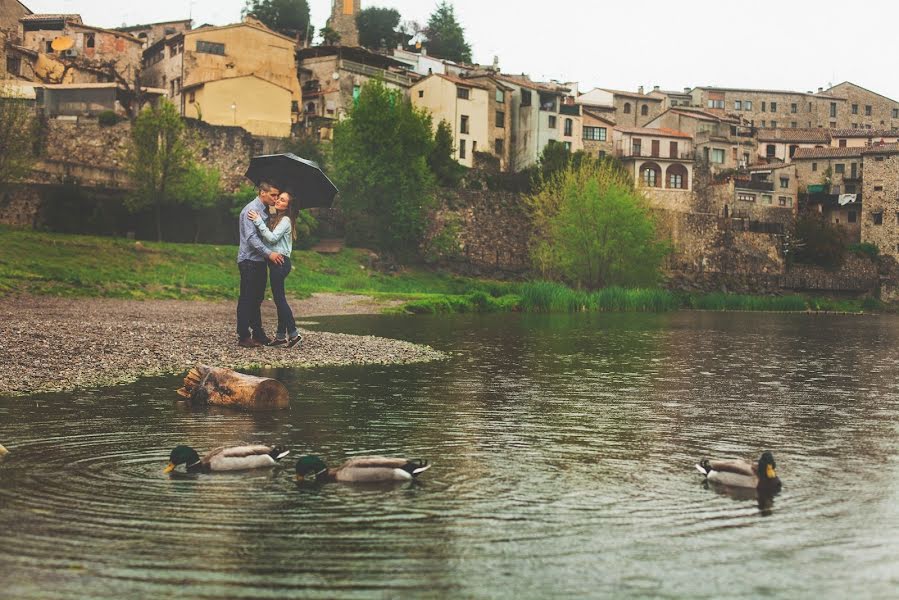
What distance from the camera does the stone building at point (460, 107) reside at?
9581 centimetres

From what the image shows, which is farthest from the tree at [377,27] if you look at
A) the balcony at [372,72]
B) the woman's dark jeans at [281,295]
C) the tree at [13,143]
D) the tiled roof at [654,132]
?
the woman's dark jeans at [281,295]

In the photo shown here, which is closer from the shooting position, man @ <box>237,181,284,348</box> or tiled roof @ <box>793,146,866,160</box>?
man @ <box>237,181,284,348</box>

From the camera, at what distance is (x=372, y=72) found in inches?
3745

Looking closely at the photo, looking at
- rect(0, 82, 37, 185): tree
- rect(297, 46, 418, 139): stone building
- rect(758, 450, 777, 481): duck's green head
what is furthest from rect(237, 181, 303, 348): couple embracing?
rect(297, 46, 418, 139): stone building

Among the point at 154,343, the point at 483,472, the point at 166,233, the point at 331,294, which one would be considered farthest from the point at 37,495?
the point at 166,233

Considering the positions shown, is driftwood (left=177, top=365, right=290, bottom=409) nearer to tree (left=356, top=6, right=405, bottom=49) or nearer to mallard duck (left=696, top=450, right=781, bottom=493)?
mallard duck (left=696, top=450, right=781, bottom=493)

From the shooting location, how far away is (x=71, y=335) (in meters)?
25.7

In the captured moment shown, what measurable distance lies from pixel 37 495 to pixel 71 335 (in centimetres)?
1521

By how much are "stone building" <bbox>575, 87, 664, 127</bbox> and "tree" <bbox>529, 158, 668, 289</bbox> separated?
180 feet

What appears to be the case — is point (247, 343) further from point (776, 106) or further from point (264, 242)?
point (776, 106)

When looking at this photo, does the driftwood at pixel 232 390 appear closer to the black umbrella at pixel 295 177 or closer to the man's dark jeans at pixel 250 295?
the man's dark jeans at pixel 250 295

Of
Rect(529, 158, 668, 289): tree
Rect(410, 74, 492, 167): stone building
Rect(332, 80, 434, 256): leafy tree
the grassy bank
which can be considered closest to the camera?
the grassy bank

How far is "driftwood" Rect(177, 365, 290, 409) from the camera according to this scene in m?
17.5

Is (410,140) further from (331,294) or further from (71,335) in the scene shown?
(71,335)
